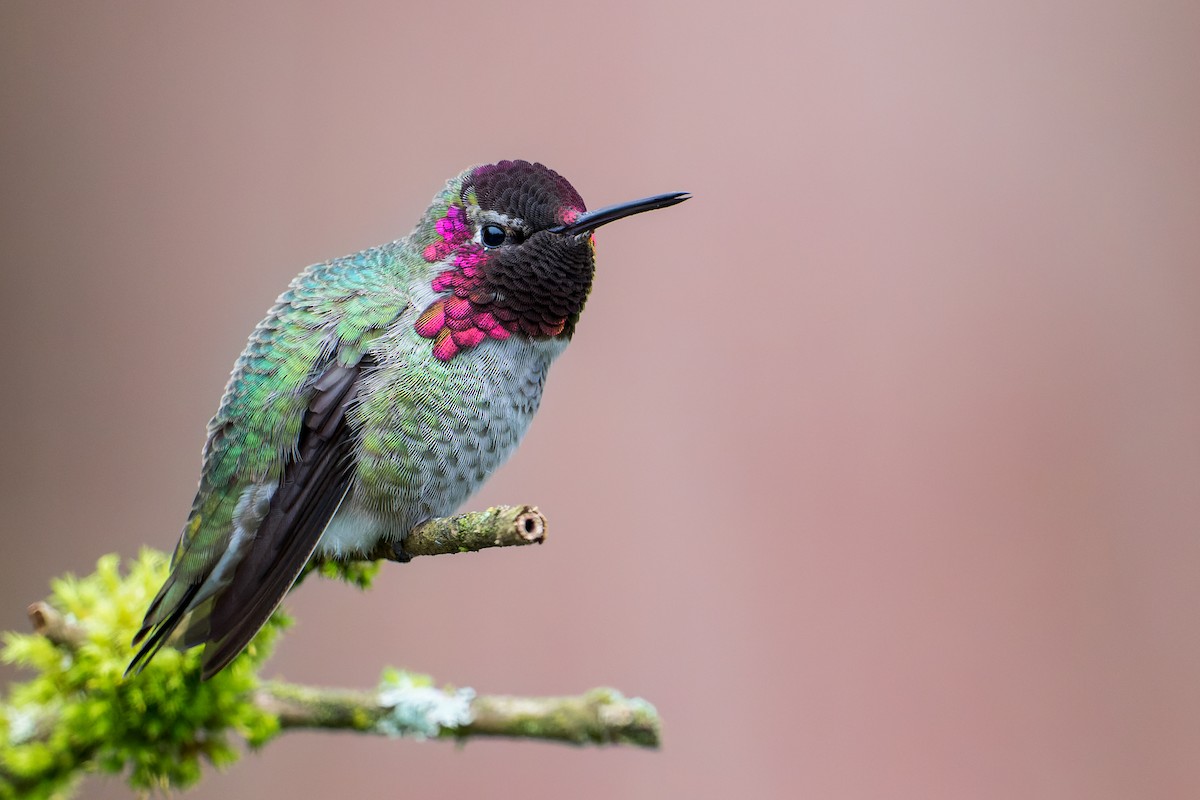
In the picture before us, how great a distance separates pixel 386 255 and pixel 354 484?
1.16ft

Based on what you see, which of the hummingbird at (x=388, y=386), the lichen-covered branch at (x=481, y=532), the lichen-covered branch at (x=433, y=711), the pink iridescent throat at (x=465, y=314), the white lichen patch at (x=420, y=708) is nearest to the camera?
the lichen-covered branch at (x=481, y=532)

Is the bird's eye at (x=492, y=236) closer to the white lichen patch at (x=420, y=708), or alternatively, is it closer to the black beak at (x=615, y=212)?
the black beak at (x=615, y=212)

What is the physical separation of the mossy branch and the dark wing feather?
0.26ft

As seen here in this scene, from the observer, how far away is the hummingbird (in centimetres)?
118

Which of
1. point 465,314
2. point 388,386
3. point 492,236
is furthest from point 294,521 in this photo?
point 492,236

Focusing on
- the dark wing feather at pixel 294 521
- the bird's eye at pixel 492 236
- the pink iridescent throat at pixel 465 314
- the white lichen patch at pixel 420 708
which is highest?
the bird's eye at pixel 492 236

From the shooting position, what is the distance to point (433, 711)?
3.57 feet

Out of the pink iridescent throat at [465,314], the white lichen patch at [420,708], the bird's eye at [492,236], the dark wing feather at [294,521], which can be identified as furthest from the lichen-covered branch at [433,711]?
the bird's eye at [492,236]

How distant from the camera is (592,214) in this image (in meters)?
1.20

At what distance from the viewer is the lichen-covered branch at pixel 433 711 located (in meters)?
0.96

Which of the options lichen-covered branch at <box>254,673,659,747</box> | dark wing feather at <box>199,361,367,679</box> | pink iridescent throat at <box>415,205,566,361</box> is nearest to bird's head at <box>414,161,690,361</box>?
pink iridescent throat at <box>415,205,566,361</box>

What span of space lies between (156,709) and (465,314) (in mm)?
573

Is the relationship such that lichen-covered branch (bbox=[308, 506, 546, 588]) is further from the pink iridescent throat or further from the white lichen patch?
the pink iridescent throat

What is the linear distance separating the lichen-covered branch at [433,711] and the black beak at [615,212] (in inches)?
19.5
